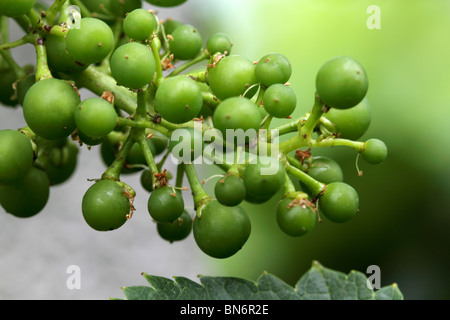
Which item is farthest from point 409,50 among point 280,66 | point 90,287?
point 90,287

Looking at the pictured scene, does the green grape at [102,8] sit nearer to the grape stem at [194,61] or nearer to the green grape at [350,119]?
the grape stem at [194,61]

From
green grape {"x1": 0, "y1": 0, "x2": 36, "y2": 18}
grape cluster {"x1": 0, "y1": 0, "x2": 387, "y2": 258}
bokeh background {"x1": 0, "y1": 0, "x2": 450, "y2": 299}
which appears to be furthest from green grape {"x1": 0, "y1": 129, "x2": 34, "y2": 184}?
bokeh background {"x1": 0, "y1": 0, "x2": 450, "y2": 299}

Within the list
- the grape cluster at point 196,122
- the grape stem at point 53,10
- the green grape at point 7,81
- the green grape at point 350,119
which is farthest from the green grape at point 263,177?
the green grape at point 7,81

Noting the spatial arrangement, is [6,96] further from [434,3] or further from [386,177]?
[434,3]

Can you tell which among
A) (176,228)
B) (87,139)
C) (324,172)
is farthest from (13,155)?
(324,172)

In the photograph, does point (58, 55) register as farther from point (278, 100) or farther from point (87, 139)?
point (278, 100)
